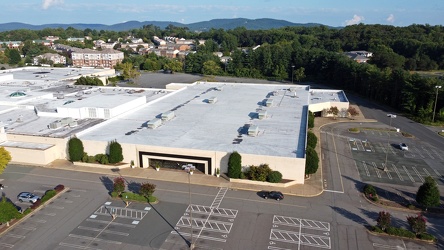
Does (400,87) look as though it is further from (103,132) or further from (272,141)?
(103,132)

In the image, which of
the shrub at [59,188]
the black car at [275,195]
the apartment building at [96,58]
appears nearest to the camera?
the black car at [275,195]

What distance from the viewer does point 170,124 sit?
50.4 metres

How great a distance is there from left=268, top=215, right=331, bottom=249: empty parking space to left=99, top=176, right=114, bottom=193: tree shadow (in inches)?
700

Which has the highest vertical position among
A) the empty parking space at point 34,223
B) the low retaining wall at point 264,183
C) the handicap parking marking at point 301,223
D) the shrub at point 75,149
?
the shrub at point 75,149

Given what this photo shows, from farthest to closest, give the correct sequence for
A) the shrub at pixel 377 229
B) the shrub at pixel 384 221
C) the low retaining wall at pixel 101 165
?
the low retaining wall at pixel 101 165
the shrub at pixel 377 229
the shrub at pixel 384 221

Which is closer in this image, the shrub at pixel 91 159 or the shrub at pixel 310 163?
the shrub at pixel 310 163

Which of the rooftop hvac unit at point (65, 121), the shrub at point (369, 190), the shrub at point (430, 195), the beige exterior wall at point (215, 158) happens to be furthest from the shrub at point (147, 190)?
the shrub at point (430, 195)

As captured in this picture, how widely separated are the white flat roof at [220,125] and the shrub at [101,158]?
8.57 feet

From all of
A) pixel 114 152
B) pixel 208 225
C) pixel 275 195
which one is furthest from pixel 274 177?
pixel 114 152

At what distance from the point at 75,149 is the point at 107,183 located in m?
7.61

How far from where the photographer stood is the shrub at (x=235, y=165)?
1483 inches

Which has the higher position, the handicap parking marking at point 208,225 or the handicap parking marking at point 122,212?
the handicap parking marking at point 208,225

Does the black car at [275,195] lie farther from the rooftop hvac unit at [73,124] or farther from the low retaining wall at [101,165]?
the rooftop hvac unit at [73,124]

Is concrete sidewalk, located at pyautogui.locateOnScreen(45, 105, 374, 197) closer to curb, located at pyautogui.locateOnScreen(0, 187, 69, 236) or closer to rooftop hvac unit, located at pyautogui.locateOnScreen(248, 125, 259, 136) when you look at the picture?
curb, located at pyautogui.locateOnScreen(0, 187, 69, 236)
